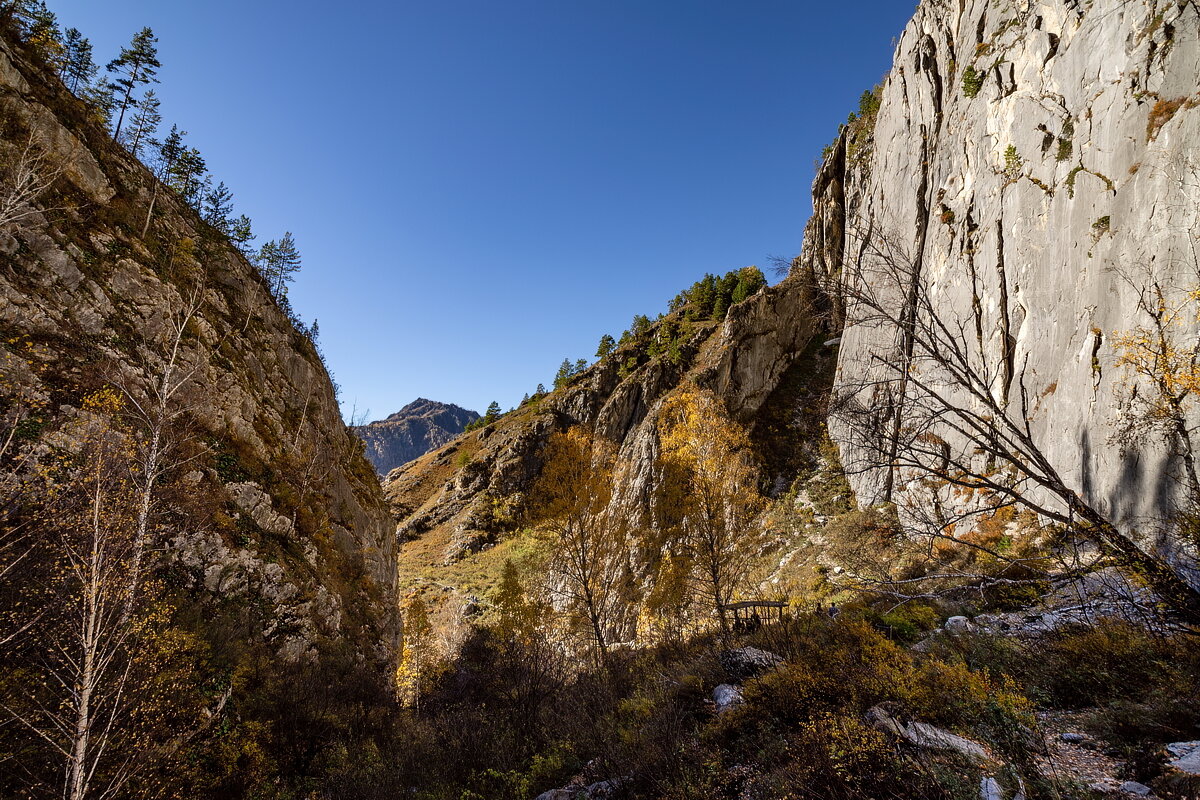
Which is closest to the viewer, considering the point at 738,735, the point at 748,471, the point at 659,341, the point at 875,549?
the point at 738,735

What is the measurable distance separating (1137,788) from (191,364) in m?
24.1

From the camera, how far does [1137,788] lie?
3.98m

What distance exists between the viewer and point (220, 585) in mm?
12727

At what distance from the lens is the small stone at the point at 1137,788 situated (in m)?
3.85

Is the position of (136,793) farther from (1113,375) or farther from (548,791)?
(1113,375)

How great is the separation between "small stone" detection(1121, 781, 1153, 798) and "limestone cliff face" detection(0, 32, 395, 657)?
58.7 ft

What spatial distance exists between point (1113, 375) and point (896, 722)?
11277 mm

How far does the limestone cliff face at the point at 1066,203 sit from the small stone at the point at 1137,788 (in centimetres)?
356

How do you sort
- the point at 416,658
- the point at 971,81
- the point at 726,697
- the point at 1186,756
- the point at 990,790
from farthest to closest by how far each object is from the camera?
the point at 416,658, the point at 971,81, the point at 726,697, the point at 1186,756, the point at 990,790

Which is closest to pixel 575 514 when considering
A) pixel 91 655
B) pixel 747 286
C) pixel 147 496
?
pixel 147 496

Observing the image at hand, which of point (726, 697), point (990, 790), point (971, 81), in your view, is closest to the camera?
point (990, 790)

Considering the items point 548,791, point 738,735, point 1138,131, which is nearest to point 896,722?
point 738,735

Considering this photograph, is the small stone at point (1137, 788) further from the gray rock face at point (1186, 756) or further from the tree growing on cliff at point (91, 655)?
the tree growing on cliff at point (91, 655)

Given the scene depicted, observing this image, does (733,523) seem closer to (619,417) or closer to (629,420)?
(629,420)
